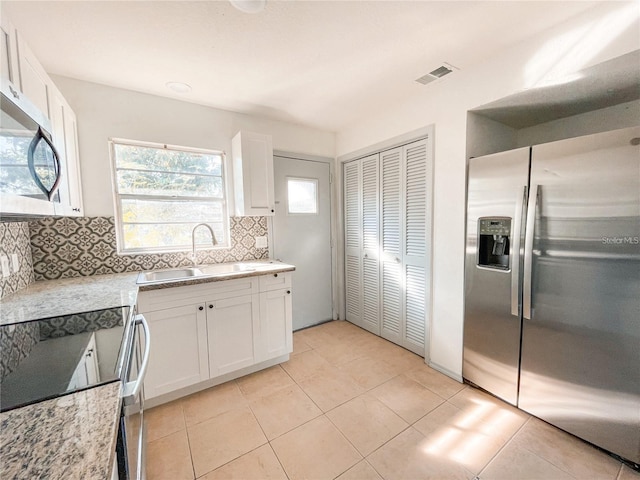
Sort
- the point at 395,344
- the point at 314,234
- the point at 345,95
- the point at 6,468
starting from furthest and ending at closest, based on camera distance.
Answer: the point at 314,234 → the point at 395,344 → the point at 345,95 → the point at 6,468

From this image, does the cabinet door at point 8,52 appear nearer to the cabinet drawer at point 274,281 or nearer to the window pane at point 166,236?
the window pane at point 166,236

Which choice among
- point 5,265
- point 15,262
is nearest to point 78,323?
point 5,265

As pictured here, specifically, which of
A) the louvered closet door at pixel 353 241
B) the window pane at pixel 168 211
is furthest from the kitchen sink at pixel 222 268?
the louvered closet door at pixel 353 241

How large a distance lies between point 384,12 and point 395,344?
2758 mm

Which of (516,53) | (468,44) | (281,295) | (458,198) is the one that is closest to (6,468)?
(281,295)

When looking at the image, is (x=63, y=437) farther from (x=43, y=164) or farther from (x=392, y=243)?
(x=392, y=243)

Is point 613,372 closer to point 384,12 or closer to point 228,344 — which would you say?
point 384,12

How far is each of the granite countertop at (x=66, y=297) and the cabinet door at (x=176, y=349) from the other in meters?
0.31

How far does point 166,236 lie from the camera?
2.49 metres

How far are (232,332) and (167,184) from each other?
1.48 metres

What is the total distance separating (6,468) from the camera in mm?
481

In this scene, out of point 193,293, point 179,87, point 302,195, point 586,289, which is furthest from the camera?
point 302,195

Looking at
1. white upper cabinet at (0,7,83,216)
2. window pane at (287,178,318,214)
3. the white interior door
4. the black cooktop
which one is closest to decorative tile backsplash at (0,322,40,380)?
the black cooktop

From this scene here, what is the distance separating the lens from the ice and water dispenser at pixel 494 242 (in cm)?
185
